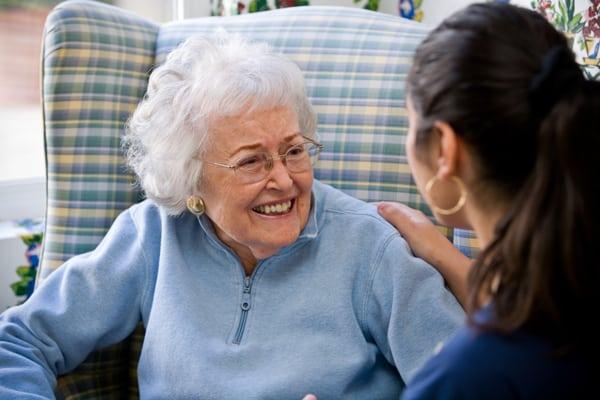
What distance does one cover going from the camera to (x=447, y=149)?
0.96 metres

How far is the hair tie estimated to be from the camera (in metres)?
0.89

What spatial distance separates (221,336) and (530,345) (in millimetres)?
772

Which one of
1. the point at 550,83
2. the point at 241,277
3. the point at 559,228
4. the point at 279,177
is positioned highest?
the point at 550,83

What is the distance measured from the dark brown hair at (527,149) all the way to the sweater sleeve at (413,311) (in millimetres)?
453

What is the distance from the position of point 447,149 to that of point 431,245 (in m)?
0.55

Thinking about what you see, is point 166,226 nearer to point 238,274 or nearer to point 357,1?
point 238,274

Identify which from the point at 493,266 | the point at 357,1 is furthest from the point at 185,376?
the point at 357,1

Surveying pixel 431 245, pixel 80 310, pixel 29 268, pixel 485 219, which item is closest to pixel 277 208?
pixel 431 245

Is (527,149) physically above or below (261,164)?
above

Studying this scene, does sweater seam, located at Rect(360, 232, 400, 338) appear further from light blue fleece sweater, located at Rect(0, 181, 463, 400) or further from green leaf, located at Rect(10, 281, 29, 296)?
green leaf, located at Rect(10, 281, 29, 296)

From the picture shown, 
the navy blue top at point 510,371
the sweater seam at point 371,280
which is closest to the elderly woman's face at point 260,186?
the sweater seam at point 371,280

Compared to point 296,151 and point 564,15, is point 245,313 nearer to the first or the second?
point 296,151

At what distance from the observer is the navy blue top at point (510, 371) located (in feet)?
2.76

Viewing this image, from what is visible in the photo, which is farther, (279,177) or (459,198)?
(279,177)
